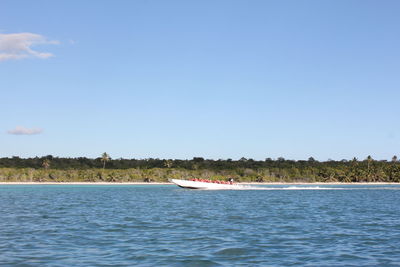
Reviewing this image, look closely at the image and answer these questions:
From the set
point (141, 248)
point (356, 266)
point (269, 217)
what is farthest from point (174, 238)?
point (269, 217)

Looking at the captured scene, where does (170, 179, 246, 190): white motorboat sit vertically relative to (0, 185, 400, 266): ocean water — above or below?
above

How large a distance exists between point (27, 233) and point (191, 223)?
37.4 ft

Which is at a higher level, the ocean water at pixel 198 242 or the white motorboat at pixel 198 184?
the white motorboat at pixel 198 184

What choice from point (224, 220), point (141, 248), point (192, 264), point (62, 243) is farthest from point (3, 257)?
point (224, 220)

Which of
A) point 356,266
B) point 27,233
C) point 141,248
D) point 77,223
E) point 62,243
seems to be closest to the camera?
point 356,266

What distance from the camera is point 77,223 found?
34.6 m

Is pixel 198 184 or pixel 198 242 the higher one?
pixel 198 184

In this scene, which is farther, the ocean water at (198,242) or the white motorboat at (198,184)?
the white motorboat at (198,184)

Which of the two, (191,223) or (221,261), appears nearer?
(221,261)

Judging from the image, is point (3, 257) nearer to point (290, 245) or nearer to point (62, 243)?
point (62, 243)

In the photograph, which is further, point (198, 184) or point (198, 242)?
point (198, 184)

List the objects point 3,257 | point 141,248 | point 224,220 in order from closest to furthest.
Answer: point 3,257 < point 141,248 < point 224,220

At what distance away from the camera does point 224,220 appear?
37.6 m

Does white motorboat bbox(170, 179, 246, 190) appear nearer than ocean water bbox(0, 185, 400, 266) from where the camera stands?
No
